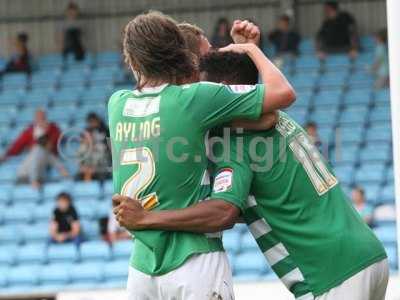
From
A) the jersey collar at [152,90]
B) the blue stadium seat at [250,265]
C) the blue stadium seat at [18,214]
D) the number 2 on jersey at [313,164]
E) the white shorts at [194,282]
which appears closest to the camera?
the white shorts at [194,282]

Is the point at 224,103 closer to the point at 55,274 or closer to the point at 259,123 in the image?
the point at 259,123

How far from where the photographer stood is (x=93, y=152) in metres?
15.6

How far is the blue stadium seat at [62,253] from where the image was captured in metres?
14.3

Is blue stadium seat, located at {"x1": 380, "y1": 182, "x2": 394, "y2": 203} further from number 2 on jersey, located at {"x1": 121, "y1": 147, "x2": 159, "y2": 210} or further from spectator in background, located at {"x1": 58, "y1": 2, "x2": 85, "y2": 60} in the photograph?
number 2 on jersey, located at {"x1": 121, "y1": 147, "x2": 159, "y2": 210}

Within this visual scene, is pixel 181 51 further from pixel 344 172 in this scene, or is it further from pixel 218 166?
pixel 344 172

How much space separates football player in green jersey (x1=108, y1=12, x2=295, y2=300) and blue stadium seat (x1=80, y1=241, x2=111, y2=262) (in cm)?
961

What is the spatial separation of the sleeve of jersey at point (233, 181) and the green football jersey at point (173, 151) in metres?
0.06

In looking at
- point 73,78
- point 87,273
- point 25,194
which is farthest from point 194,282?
point 73,78

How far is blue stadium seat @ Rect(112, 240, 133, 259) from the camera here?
14.0m

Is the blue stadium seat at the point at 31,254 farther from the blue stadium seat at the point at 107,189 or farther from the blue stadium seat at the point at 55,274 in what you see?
the blue stadium seat at the point at 107,189

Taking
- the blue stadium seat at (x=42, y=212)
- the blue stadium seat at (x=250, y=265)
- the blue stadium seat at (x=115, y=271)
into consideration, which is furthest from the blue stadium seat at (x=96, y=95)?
the blue stadium seat at (x=250, y=265)

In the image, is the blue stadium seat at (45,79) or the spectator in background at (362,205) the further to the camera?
the blue stadium seat at (45,79)

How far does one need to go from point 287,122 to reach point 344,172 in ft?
33.3

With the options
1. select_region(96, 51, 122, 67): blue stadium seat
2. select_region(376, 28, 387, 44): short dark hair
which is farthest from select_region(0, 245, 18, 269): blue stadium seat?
select_region(376, 28, 387, 44): short dark hair
